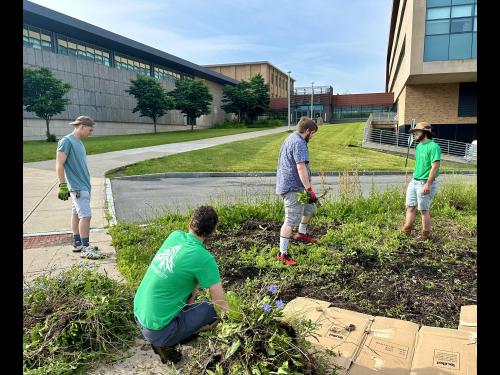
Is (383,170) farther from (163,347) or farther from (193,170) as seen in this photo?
(163,347)

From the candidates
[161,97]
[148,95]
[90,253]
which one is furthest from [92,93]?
[90,253]

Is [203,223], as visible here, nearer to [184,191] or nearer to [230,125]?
[184,191]

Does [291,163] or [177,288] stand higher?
[291,163]

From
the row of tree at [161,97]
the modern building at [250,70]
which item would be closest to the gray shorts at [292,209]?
the row of tree at [161,97]

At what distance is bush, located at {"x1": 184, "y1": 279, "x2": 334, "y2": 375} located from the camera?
6.41 ft

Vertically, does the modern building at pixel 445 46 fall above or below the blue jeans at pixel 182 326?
above

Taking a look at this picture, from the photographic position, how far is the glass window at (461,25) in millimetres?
24266

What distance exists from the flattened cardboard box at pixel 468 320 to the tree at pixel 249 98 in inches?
2009

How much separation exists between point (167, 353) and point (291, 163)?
295cm

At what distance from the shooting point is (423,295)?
3.83 meters

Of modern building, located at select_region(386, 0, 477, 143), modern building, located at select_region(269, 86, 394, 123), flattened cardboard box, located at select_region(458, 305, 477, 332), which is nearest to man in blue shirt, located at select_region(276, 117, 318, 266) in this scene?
flattened cardboard box, located at select_region(458, 305, 477, 332)

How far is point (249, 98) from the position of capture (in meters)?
52.7

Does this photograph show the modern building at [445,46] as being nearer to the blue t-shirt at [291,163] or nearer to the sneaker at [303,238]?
the sneaker at [303,238]
